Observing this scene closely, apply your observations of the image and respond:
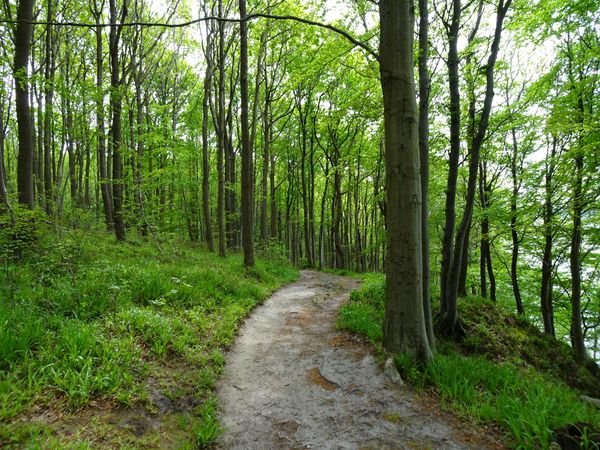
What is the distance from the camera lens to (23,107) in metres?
6.77

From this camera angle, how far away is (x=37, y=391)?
2729 millimetres

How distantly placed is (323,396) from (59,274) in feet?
17.7

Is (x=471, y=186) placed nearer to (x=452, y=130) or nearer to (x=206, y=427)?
(x=452, y=130)

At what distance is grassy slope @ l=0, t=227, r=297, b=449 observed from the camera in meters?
2.59

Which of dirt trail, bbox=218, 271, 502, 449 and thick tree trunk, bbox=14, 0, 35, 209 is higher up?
thick tree trunk, bbox=14, 0, 35, 209

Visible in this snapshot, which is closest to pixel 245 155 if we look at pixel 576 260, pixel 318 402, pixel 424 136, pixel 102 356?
pixel 424 136

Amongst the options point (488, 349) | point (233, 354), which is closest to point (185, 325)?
point (233, 354)

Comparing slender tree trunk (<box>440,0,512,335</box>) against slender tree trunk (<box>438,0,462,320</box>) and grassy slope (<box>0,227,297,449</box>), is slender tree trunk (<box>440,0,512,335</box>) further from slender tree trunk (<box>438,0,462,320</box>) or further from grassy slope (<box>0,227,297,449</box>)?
grassy slope (<box>0,227,297,449</box>)

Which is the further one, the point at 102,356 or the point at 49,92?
the point at 49,92

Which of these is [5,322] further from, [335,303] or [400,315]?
[335,303]

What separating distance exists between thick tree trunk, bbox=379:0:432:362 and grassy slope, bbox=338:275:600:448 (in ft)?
1.55

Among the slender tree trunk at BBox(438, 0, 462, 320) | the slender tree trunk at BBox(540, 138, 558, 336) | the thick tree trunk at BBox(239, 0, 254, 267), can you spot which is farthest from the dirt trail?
the slender tree trunk at BBox(540, 138, 558, 336)

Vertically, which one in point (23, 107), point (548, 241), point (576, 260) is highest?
point (23, 107)

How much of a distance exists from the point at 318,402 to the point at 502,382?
2.48m
